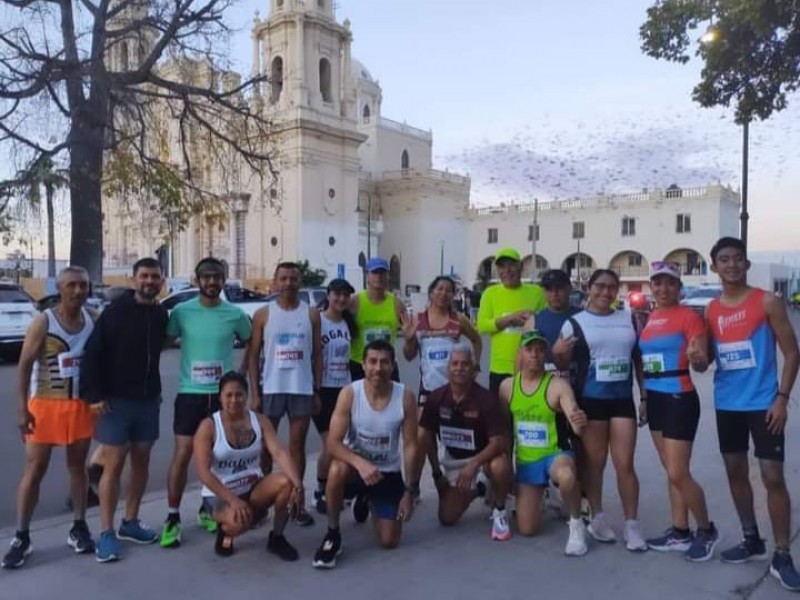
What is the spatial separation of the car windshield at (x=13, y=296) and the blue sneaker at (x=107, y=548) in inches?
501

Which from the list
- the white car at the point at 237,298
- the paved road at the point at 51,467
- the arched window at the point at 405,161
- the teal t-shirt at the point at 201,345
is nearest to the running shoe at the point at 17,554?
the paved road at the point at 51,467

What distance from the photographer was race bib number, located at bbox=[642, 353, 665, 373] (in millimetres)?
4656

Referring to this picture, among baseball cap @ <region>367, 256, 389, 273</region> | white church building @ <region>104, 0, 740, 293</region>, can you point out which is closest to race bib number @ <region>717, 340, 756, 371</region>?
baseball cap @ <region>367, 256, 389, 273</region>

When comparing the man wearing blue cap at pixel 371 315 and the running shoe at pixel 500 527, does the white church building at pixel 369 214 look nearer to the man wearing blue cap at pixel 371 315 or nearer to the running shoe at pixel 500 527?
the man wearing blue cap at pixel 371 315

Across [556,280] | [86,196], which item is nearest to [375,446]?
[556,280]

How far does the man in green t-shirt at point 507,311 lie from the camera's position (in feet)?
18.6

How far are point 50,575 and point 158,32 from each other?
640 inches

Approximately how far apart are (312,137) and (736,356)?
45.8 m

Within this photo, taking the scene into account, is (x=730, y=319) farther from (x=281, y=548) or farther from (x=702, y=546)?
(x=281, y=548)

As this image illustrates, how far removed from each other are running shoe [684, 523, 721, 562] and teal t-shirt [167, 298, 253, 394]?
3.20 m

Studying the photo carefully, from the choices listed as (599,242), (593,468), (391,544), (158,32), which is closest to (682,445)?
(593,468)

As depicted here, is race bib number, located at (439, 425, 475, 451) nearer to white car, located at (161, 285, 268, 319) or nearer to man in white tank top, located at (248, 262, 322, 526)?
man in white tank top, located at (248, 262, 322, 526)

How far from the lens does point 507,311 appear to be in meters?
5.76

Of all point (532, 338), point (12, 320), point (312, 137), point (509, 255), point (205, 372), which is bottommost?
point (12, 320)
